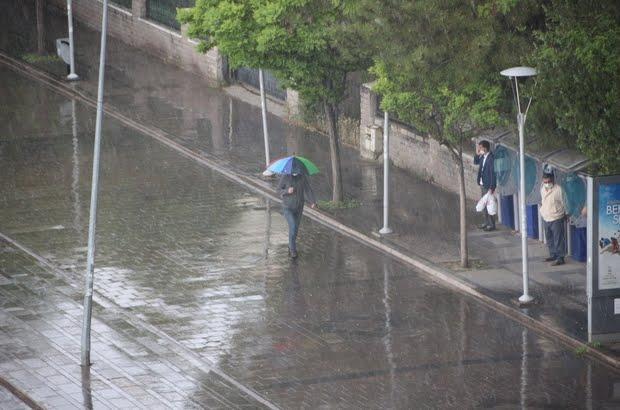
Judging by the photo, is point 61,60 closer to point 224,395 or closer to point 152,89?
point 152,89

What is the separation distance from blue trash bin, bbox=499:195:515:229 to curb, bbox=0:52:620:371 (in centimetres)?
228

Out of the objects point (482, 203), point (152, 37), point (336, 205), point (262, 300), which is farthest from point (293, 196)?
point (152, 37)

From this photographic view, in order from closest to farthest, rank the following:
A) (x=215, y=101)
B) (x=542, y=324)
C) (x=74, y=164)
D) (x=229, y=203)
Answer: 1. (x=542, y=324)
2. (x=229, y=203)
3. (x=74, y=164)
4. (x=215, y=101)

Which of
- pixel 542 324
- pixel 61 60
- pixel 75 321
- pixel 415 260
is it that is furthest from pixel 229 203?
pixel 61 60

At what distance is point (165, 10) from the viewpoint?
38.7 meters

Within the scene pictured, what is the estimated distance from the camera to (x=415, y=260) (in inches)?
898

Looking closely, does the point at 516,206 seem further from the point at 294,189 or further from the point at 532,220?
the point at 294,189

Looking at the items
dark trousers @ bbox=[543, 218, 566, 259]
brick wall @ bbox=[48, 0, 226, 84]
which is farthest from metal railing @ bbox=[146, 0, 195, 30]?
dark trousers @ bbox=[543, 218, 566, 259]

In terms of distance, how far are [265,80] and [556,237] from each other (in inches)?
533

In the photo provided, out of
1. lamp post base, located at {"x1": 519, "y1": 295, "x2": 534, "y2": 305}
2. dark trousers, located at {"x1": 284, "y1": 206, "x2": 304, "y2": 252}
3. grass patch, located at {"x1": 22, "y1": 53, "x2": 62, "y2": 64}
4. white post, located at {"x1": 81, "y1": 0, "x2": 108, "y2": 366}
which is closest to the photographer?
white post, located at {"x1": 81, "y1": 0, "x2": 108, "y2": 366}

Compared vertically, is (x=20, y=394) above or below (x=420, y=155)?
below

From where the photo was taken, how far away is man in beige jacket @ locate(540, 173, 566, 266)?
22.0 metres

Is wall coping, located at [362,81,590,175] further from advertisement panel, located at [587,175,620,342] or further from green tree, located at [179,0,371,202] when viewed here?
advertisement panel, located at [587,175,620,342]

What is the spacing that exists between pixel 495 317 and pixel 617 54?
4.31 metres
